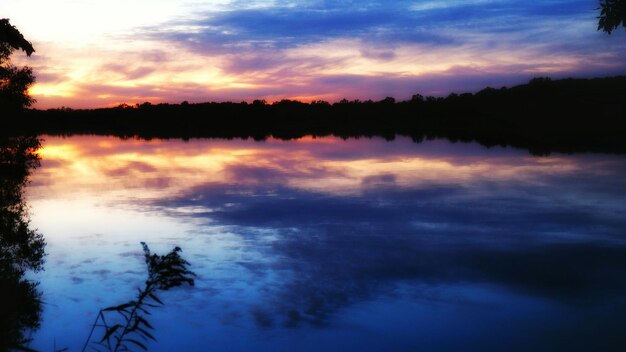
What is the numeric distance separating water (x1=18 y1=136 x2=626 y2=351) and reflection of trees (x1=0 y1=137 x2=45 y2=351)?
410 millimetres

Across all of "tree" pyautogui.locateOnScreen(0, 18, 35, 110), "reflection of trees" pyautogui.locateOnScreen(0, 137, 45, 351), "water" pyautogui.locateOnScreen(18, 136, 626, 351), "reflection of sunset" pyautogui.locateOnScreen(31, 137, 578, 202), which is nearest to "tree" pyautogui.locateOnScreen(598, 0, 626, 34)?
"water" pyautogui.locateOnScreen(18, 136, 626, 351)

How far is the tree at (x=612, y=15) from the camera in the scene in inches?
313

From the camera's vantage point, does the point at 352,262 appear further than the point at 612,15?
Yes

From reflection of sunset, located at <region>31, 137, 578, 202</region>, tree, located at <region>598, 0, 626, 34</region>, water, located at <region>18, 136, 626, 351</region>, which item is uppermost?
tree, located at <region>598, 0, 626, 34</region>

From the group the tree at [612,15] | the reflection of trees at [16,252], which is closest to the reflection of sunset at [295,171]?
the reflection of trees at [16,252]

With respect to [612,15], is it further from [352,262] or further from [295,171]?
[295,171]

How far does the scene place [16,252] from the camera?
15945 mm

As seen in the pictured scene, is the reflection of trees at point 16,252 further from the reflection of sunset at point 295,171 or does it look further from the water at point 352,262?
the reflection of sunset at point 295,171

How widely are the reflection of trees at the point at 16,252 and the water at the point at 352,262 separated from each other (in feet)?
1.35

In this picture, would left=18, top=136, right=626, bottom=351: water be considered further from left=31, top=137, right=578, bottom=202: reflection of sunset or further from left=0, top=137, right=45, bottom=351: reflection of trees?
left=31, top=137, right=578, bottom=202: reflection of sunset

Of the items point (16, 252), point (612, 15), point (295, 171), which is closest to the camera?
point (612, 15)

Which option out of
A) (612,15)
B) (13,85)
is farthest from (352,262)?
(13,85)

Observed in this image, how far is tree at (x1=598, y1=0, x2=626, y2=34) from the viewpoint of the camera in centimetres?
794

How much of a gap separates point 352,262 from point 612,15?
305 inches
